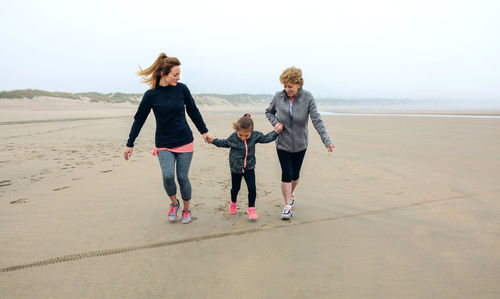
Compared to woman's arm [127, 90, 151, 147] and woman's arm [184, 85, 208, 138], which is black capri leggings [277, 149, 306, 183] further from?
woman's arm [127, 90, 151, 147]

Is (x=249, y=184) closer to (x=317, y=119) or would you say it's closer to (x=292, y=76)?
(x=317, y=119)

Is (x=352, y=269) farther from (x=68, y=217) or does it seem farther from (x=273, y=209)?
(x=68, y=217)

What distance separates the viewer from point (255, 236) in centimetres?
314

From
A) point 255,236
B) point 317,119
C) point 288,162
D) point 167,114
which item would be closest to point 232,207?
point 255,236

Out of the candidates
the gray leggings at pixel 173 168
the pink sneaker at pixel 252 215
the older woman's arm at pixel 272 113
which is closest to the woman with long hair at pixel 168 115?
the gray leggings at pixel 173 168

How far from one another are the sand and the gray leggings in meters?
0.43

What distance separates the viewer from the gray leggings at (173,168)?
3312mm

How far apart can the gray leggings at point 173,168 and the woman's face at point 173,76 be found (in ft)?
2.56

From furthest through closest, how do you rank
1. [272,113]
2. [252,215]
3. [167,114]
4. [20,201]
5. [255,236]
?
[20,201] < [272,113] < [252,215] < [167,114] < [255,236]

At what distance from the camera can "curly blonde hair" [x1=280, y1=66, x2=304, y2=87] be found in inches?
136

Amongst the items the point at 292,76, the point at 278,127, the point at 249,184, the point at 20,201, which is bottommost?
the point at 20,201

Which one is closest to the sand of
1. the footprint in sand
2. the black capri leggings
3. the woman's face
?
the footprint in sand

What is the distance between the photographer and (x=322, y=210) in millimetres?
3947

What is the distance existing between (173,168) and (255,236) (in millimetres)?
1188
